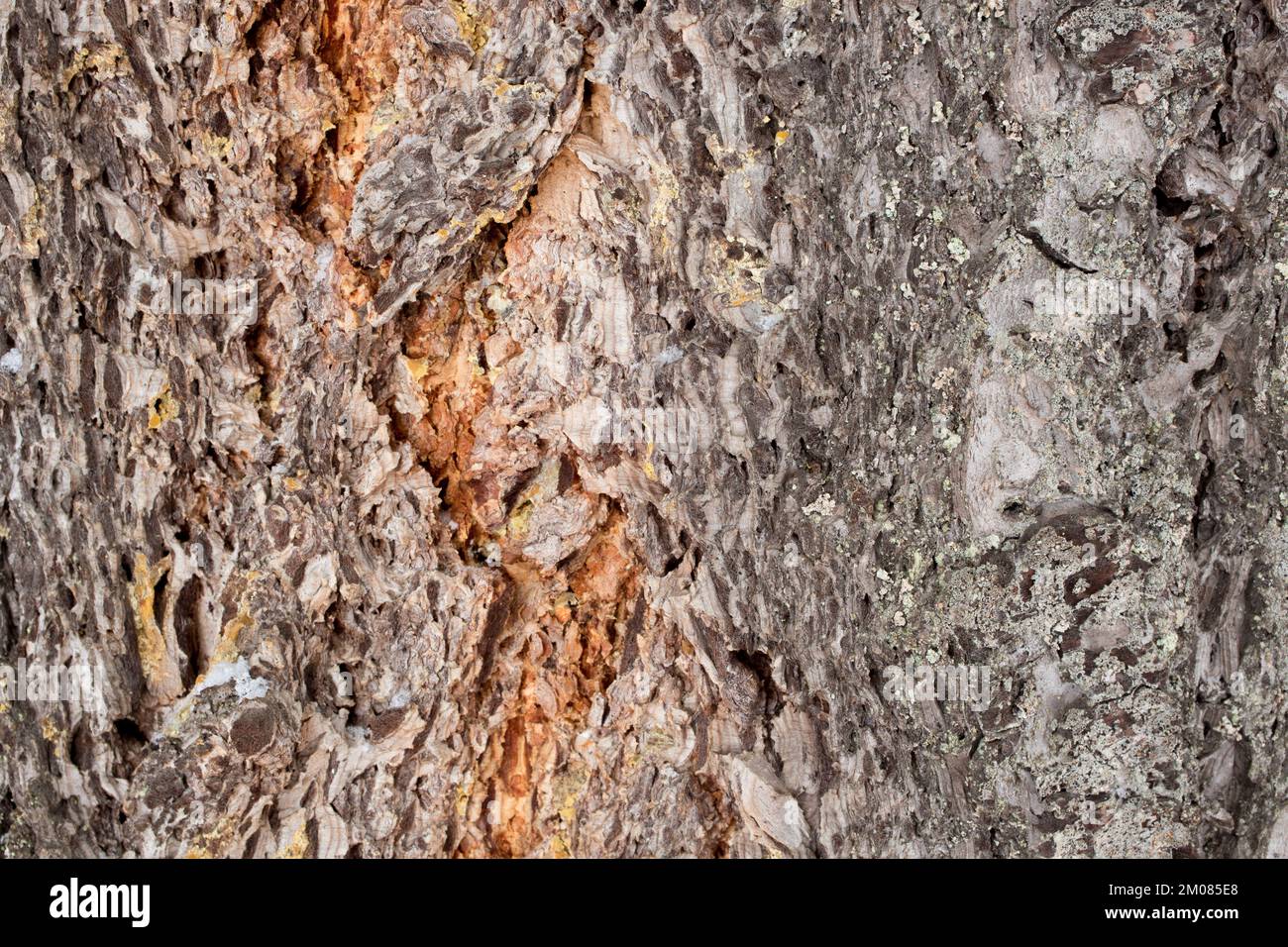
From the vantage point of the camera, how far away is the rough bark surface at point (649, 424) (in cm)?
189

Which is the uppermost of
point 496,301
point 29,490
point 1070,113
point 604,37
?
point 604,37

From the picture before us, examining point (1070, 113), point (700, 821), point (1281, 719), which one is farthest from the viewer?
point (700, 821)

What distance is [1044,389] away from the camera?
1887 millimetres

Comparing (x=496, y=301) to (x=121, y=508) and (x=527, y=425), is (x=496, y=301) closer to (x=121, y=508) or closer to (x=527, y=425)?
(x=527, y=425)

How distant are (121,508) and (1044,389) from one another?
185 centimetres

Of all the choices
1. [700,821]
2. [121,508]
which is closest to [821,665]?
[700,821]

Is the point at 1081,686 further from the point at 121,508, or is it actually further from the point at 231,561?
the point at 121,508

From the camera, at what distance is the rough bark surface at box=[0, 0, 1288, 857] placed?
6.19 ft

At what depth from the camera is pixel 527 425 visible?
83.3 inches

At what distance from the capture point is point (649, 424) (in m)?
2.03

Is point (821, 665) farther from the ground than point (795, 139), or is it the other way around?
point (795, 139)

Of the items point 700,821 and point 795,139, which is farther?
point 700,821

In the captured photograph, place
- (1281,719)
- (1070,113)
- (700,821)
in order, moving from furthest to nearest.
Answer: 1. (700,821)
2. (1281,719)
3. (1070,113)

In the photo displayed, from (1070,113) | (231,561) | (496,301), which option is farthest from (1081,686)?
(231,561)
